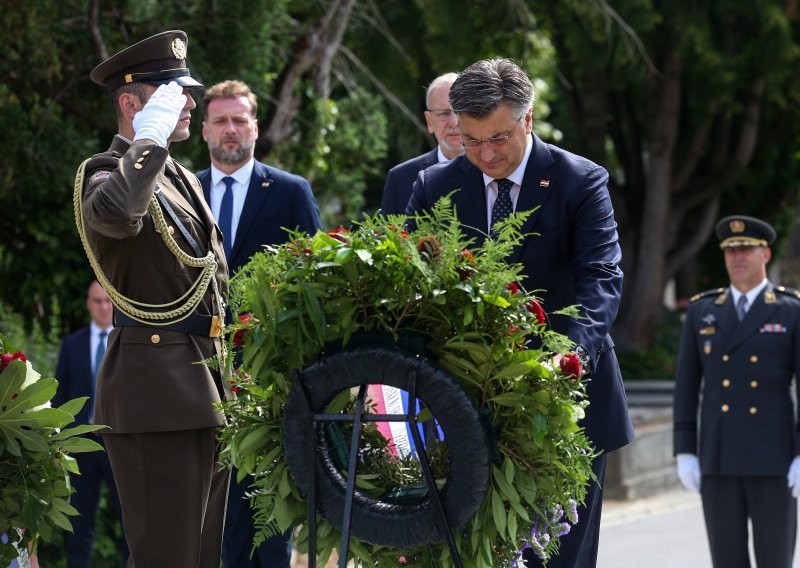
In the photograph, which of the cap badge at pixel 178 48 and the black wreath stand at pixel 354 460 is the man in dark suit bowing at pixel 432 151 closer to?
the cap badge at pixel 178 48

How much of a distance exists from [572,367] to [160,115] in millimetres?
1561

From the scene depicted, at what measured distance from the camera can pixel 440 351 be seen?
339 centimetres

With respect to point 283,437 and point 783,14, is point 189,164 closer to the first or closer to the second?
point 283,437

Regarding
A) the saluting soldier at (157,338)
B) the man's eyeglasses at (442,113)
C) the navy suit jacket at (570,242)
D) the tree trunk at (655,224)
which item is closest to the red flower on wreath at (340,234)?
the navy suit jacket at (570,242)

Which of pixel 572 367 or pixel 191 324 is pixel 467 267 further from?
pixel 191 324

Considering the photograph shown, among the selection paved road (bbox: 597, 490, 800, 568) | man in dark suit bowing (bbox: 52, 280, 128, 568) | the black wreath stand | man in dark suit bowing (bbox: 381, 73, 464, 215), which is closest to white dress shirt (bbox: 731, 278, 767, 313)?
paved road (bbox: 597, 490, 800, 568)

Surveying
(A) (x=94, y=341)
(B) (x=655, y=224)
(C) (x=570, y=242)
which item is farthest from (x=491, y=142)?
(B) (x=655, y=224)

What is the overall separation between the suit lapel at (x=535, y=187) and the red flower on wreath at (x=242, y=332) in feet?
3.28

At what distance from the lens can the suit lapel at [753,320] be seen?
23.2 feet

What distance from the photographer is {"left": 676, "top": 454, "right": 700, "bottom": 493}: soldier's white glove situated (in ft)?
23.7

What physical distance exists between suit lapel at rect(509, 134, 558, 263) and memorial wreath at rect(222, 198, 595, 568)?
2.45 feet

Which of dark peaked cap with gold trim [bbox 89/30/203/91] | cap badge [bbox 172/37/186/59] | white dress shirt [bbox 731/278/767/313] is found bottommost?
white dress shirt [bbox 731/278/767/313]

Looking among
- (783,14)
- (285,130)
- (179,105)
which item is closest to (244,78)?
(285,130)

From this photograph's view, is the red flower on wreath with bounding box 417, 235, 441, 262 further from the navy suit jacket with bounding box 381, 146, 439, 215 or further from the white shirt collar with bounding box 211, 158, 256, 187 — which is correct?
the white shirt collar with bounding box 211, 158, 256, 187
